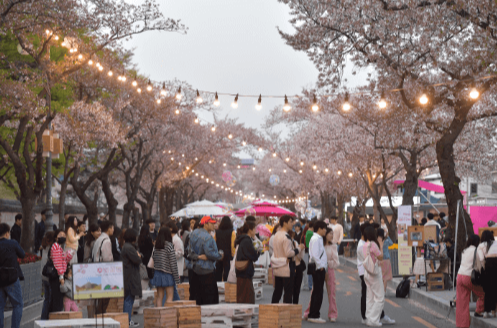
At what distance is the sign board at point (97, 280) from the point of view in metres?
7.44

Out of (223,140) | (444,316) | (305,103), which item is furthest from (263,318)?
(223,140)

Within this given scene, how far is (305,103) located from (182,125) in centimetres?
1207

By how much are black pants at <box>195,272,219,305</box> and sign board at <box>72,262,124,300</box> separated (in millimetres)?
3988

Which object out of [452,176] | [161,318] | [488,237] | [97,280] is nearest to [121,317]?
[161,318]

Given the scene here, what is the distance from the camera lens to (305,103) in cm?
2866

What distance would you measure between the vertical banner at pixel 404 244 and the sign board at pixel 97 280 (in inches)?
445

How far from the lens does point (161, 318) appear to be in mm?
9234

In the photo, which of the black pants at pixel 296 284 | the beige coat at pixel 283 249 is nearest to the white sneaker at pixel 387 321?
the black pants at pixel 296 284

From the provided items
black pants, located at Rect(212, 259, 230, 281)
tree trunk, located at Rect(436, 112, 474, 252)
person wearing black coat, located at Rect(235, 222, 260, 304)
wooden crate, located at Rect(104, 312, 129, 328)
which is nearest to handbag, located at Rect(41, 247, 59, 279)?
wooden crate, located at Rect(104, 312, 129, 328)

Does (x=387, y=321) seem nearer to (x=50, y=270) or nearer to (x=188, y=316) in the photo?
(x=188, y=316)

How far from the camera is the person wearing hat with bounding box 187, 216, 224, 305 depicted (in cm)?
1136

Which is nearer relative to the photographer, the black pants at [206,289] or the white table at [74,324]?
the white table at [74,324]

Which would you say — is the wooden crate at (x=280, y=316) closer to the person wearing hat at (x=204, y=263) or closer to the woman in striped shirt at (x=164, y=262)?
the person wearing hat at (x=204, y=263)

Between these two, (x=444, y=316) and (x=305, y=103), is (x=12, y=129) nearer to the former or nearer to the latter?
(x=305, y=103)
